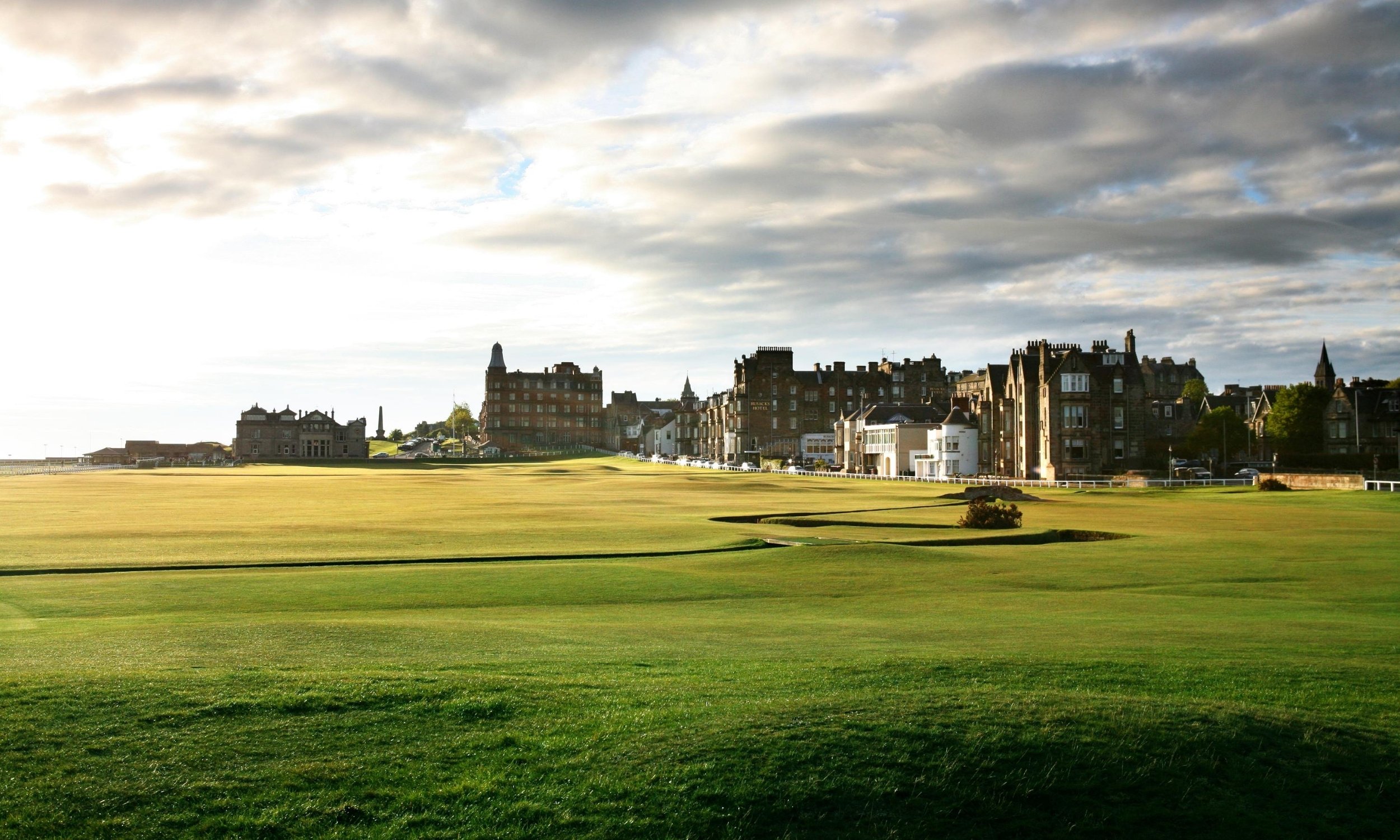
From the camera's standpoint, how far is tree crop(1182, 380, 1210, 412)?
568ft

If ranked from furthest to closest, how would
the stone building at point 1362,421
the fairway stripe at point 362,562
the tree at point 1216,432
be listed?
the tree at point 1216,432
the stone building at point 1362,421
the fairway stripe at point 362,562

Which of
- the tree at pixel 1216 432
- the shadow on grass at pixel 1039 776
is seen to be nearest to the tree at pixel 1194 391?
the tree at pixel 1216 432

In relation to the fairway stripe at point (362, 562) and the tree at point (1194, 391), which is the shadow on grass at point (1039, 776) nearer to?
the fairway stripe at point (362, 562)

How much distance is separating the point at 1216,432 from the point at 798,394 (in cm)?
8068

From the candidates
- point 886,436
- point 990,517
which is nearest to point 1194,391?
point 886,436

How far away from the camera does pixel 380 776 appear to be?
10703 millimetres

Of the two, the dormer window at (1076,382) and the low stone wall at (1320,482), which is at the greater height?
the dormer window at (1076,382)

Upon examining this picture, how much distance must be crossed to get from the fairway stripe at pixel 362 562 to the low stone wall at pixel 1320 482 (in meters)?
53.8

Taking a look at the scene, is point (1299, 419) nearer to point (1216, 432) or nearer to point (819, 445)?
point (1216, 432)

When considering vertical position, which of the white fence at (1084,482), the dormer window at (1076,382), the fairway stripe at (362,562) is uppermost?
the dormer window at (1076,382)

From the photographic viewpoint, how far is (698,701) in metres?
13.3

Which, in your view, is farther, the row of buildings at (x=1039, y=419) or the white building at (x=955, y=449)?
the white building at (x=955, y=449)

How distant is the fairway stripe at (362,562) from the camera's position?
103ft

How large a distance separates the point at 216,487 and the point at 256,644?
82.8 meters
